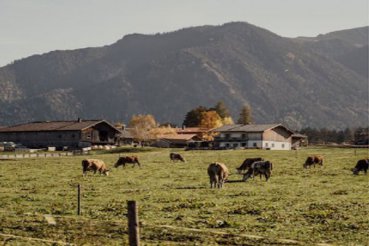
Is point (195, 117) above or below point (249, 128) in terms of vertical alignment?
above

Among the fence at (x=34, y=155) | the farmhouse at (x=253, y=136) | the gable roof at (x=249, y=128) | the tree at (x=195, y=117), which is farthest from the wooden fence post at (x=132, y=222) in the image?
the tree at (x=195, y=117)

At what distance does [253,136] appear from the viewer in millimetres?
134125

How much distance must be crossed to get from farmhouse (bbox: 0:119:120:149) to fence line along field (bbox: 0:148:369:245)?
86382mm

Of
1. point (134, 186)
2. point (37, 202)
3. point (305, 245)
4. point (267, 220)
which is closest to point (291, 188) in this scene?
point (134, 186)

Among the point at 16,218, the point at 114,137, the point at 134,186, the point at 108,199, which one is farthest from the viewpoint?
the point at 114,137

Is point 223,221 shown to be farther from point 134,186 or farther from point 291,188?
point 134,186

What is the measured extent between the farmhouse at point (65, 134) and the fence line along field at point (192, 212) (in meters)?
86.4

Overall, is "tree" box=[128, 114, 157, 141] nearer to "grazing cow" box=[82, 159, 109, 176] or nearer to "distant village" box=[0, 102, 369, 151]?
"distant village" box=[0, 102, 369, 151]

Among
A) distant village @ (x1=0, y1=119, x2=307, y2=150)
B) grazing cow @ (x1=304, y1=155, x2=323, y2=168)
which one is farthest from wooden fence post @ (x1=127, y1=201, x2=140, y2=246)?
distant village @ (x1=0, y1=119, x2=307, y2=150)

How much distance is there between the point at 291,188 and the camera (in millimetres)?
34125

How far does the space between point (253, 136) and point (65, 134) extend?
42.0m

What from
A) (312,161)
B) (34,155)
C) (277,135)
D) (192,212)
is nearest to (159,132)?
(277,135)

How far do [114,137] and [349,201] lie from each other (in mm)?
110306

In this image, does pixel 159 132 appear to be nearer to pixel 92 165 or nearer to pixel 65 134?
pixel 65 134
